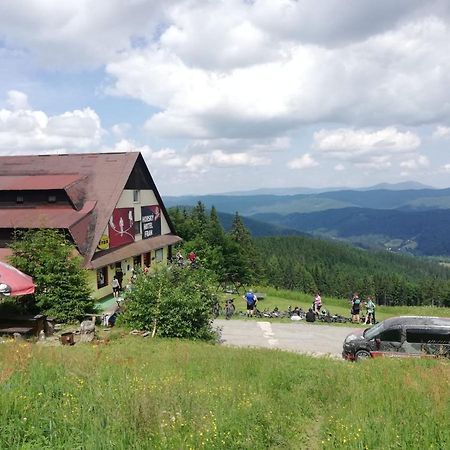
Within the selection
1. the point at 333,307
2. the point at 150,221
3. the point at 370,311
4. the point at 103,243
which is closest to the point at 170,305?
the point at 103,243

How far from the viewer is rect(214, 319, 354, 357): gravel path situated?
1891cm

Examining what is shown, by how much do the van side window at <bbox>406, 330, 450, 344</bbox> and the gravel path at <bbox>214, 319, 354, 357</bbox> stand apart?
344 centimetres

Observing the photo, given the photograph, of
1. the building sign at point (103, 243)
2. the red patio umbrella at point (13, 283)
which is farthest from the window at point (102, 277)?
the red patio umbrella at point (13, 283)

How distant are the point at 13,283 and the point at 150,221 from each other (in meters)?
21.3

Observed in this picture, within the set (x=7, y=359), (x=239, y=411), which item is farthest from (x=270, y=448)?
(x=7, y=359)

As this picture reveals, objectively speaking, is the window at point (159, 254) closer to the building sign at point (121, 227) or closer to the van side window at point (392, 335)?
the building sign at point (121, 227)

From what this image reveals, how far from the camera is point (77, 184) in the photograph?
29016mm

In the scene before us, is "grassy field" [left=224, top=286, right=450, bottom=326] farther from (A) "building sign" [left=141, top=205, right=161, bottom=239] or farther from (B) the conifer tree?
(B) the conifer tree

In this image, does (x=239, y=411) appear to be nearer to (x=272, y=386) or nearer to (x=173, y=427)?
(x=173, y=427)

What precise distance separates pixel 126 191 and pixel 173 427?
86.2 ft

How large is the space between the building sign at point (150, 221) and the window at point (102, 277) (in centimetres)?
697

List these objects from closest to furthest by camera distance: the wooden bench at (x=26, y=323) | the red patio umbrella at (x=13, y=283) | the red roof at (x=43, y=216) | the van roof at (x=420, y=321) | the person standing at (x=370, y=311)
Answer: the red patio umbrella at (x=13, y=283) → the van roof at (x=420, y=321) → the wooden bench at (x=26, y=323) → the red roof at (x=43, y=216) → the person standing at (x=370, y=311)

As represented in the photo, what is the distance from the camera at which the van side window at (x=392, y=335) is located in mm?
15305

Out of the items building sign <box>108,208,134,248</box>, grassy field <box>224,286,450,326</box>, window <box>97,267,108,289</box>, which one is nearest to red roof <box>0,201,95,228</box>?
building sign <box>108,208,134,248</box>
